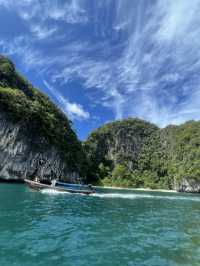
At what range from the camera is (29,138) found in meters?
75.6

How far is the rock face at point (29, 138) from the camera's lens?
70062 millimetres

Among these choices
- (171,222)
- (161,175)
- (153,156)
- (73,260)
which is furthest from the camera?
(153,156)

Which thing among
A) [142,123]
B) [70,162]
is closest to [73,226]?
[70,162]

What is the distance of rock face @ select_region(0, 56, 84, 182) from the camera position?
230 feet

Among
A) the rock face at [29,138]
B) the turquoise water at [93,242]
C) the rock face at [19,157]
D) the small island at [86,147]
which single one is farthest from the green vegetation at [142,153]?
the turquoise water at [93,242]

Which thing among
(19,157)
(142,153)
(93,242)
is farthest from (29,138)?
(142,153)

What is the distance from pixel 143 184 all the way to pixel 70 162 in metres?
39.4

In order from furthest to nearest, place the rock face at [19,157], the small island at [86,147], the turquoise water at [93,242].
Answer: the small island at [86,147], the rock face at [19,157], the turquoise water at [93,242]

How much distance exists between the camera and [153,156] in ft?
480

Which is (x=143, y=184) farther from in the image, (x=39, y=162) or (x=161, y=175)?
(x=39, y=162)

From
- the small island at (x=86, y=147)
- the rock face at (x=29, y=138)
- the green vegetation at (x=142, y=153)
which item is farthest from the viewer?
the green vegetation at (x=142, y=153)

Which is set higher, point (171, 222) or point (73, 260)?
point (171, 222)

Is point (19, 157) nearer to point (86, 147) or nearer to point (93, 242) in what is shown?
point (93, 242)

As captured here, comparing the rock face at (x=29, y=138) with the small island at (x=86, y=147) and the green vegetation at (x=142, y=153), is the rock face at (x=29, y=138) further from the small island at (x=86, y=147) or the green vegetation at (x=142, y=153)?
the green vegetation at (x=142, y=153)
